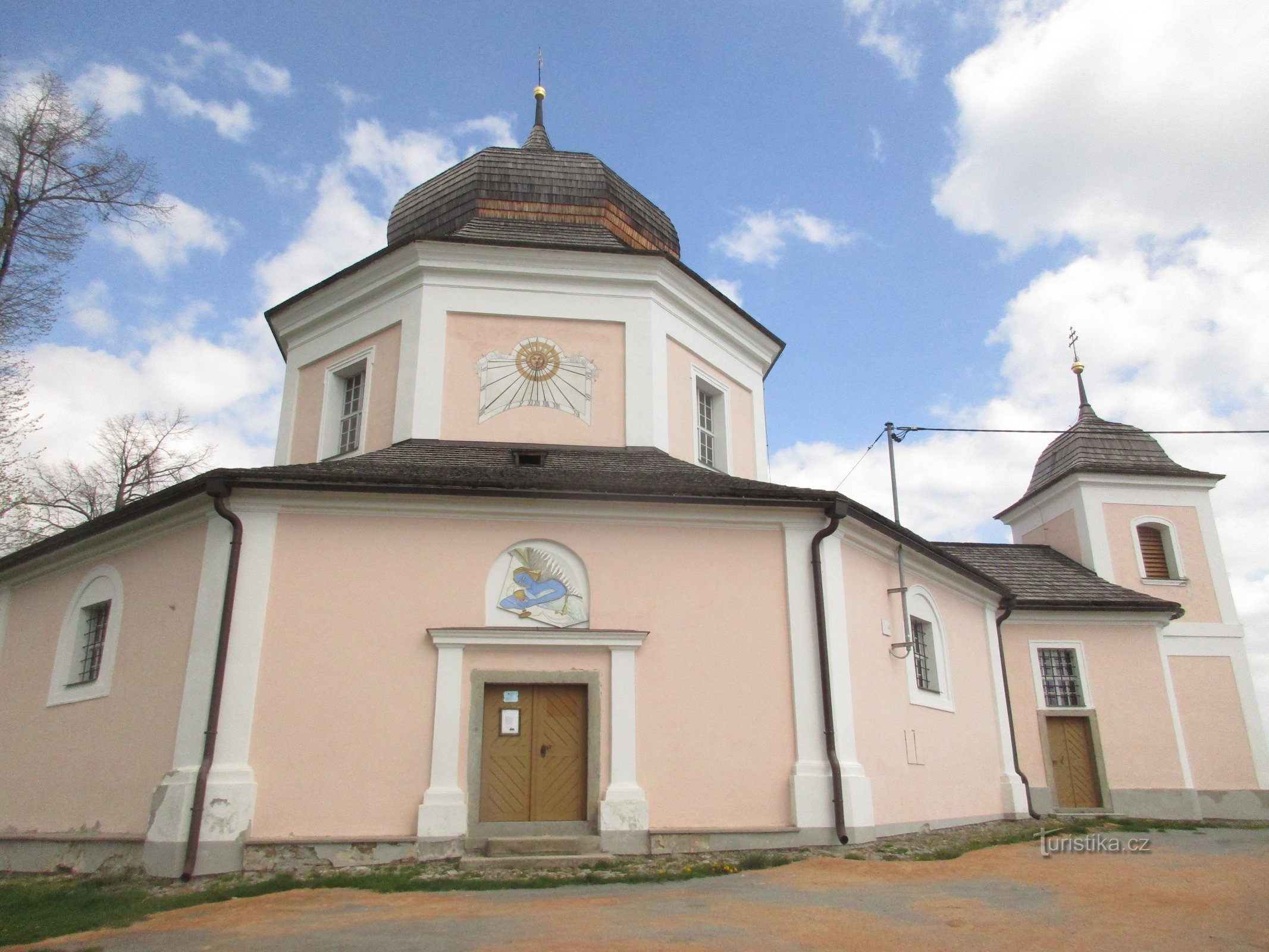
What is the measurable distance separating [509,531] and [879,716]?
5249 millimetres

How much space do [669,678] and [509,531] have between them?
8.22 feet

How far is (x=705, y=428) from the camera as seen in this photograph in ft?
50.9

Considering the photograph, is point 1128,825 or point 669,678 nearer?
point 669,678

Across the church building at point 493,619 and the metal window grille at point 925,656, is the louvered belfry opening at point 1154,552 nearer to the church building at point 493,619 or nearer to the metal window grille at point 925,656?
the church building at point 493,619

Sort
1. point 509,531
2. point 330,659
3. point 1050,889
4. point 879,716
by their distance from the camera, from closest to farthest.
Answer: point 1050,889
point 330,659
point 509,531
point 879,716

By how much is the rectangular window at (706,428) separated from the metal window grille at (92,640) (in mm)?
8564

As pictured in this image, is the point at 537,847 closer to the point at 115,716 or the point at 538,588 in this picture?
the point at 538,588

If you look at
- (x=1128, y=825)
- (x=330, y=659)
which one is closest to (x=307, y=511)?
(x=330, y=659)

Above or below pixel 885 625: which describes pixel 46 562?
above

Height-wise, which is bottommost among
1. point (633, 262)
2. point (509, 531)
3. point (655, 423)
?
point (509, 531)

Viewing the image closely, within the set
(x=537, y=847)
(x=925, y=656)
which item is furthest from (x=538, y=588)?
(x=925, y=656)

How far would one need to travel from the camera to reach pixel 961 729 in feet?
48.8

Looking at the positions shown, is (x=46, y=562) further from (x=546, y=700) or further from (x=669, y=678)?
(x=669, y=678)

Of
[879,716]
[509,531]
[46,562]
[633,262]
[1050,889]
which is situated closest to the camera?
[1050,889]
